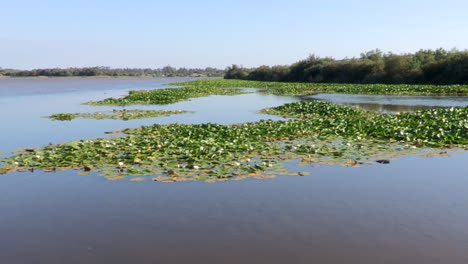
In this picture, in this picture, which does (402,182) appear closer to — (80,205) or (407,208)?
(407,208)

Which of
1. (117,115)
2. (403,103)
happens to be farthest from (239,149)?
(403,103)

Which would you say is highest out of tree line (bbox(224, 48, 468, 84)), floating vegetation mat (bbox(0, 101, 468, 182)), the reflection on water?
tree line (bbox(224, 48, 468, 84))

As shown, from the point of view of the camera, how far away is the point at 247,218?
674 cm

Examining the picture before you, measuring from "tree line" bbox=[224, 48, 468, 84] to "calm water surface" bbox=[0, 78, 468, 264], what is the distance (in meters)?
46.0

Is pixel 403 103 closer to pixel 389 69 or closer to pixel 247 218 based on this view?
pixel 247 218

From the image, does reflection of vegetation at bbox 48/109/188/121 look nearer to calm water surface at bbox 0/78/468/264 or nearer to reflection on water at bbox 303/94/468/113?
calm water surface at bbox 0/78/468/264

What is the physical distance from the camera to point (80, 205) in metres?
7.61

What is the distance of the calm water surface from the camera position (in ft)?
17.9

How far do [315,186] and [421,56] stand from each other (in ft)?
189

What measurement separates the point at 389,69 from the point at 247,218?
57.8 metres

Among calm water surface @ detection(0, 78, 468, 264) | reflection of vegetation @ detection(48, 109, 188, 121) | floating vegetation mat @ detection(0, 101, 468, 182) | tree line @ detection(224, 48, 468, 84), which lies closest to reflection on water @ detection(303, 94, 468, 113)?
floating vegetation mat @ detection(0, 101, 468, 182)

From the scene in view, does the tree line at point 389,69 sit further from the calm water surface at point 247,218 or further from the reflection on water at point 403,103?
the calm water surface at point 247,218

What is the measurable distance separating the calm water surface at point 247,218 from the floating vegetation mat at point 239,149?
657 mm

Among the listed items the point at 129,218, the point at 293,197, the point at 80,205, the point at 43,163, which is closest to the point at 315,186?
the point at 293,197
